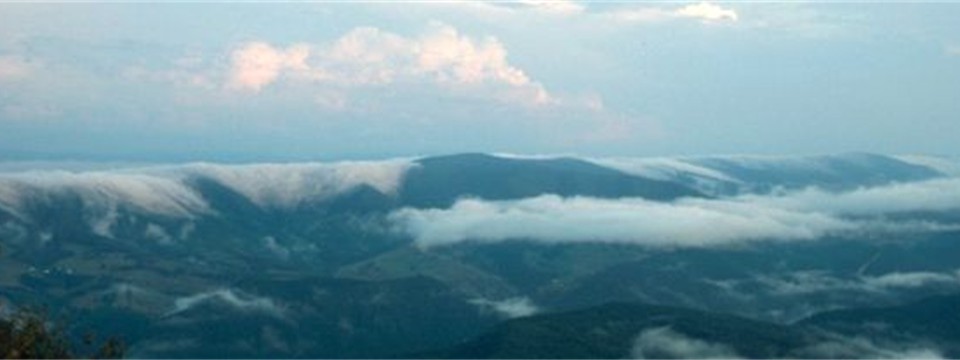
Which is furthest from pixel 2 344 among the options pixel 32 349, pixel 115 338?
pixel 115 338

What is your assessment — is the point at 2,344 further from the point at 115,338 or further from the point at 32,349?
the point at 115,338

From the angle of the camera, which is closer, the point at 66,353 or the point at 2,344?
the point at 2,344

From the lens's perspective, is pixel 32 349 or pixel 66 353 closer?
pixel 32 349

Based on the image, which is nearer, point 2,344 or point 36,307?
point 2,344
